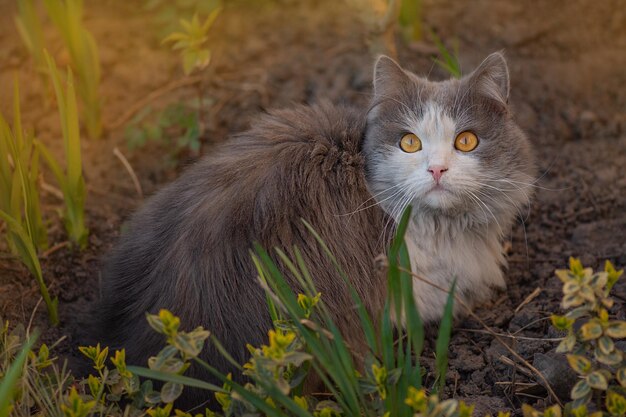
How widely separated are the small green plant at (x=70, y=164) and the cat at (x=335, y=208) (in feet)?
1.19

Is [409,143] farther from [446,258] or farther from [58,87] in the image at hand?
[58,87]

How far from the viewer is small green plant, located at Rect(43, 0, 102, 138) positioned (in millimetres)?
3258

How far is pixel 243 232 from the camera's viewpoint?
90.7 inches

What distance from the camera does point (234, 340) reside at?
223cm

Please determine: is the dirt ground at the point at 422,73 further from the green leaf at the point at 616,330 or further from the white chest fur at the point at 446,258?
the green leaf at the point at 616,330

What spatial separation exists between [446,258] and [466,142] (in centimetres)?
43

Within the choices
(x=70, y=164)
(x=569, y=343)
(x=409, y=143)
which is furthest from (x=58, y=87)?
(x=569, y=343)

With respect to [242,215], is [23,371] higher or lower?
lower

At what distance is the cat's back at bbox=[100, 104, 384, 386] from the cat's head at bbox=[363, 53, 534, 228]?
0.10 metres

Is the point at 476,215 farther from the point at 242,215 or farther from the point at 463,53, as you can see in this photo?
the point at 463,53

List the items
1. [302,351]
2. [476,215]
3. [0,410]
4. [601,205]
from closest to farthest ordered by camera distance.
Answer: [0,410] → [302,351] → [476,215] → [601,205]

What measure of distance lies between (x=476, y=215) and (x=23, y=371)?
61.8 inches

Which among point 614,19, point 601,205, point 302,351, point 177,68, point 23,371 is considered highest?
point 614,19

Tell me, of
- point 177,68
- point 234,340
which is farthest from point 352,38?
point 234,340
